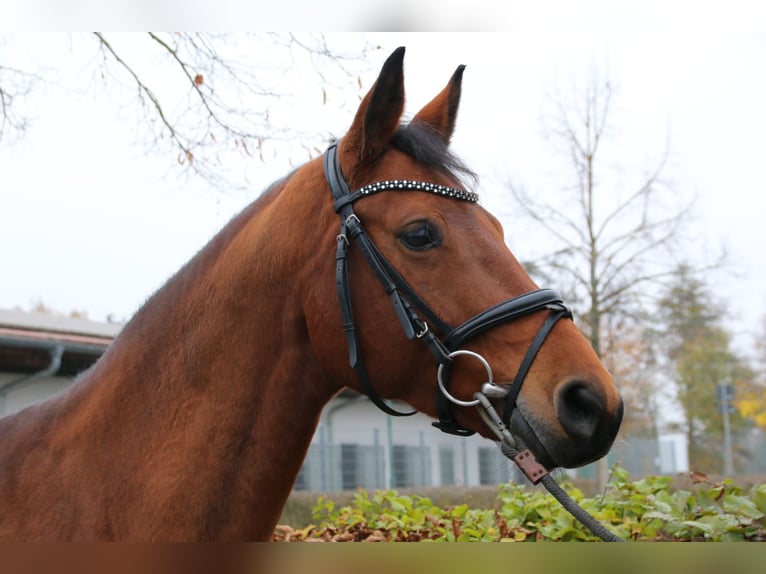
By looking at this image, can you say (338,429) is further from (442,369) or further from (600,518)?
(442,369)

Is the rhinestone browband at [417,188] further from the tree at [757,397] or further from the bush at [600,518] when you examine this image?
the tree at [757,397]

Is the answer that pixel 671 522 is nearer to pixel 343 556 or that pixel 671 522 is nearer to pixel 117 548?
pixel 343 556

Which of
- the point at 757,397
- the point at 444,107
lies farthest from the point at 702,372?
the point at 444,107

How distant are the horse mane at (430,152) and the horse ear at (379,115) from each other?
0.19 ft

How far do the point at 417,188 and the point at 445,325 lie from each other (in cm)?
59

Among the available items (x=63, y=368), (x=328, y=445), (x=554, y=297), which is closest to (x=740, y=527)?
(x=554, y=297)

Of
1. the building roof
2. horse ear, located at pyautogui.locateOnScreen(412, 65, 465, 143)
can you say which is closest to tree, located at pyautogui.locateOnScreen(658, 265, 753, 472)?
the building roof

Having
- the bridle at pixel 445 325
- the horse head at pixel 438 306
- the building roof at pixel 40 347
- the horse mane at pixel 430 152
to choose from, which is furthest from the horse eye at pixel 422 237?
the building roof at pixel 40 347

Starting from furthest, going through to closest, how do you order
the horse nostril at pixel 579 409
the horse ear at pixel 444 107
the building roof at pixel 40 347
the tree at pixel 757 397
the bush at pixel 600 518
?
the tree at pixel 757 397
the building roof at pixel 40 347
the bush at pixel 600 518
the horse ear at pixel 444 107
the horse nostril at pixel 579 409

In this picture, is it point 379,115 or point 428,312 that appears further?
point 379,115

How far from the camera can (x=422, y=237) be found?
2945 millimetres

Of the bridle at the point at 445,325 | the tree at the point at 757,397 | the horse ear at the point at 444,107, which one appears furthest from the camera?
the tree at the point at 757,397

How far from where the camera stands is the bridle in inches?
104

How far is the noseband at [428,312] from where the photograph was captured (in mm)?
2723
